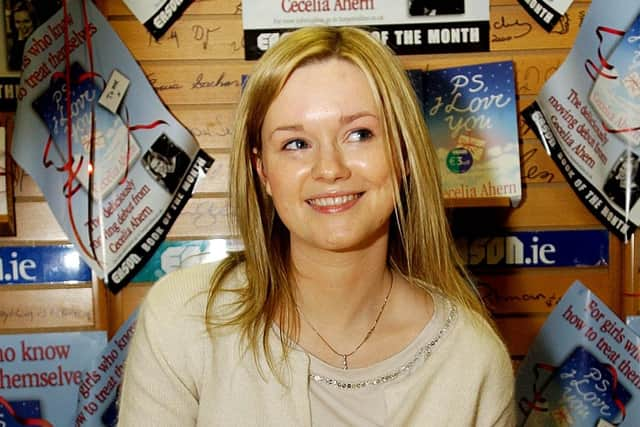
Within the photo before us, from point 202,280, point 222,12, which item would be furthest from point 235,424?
point 222,12

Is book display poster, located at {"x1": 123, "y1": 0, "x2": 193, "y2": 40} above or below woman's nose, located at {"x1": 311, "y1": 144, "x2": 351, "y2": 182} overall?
below

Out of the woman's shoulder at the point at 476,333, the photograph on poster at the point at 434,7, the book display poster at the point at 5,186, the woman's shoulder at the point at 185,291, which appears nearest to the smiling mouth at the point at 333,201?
the woman's shoulder at the point at 185,291

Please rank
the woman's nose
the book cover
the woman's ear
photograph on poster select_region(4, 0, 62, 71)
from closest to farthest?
the woman's nose → the woman's ear → photograph on poster select_region(4, 0, 62, 71) → the book cover

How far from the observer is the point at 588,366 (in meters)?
2.21

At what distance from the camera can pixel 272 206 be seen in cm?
137

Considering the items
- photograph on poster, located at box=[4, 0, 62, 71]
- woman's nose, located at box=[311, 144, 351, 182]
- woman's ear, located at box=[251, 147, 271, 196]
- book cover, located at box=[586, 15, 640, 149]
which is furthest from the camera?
book cover, located at box=[586, 15, 640, 149]

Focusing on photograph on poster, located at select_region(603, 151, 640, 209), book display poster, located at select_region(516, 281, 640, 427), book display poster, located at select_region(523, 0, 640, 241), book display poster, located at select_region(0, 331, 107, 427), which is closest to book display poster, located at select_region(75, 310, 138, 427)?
book display poster, located at select_region(0, 331, 107, 427)

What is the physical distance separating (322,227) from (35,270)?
1.26 m

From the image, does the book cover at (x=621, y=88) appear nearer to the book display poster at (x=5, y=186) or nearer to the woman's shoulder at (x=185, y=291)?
the woman's shoulder at (x=185, y=291)

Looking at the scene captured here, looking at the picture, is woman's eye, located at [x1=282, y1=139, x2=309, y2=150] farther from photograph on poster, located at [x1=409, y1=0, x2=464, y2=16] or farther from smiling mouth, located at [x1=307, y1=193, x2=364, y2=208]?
photograph on poster, located at [x1=409, y1=0, x2=464, y2=16]

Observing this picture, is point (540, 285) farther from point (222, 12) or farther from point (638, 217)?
point (222, 12)

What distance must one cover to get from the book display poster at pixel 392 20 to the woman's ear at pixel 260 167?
2.97 feet

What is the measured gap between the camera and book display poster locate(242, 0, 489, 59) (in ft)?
6.99

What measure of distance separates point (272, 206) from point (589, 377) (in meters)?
1.35
